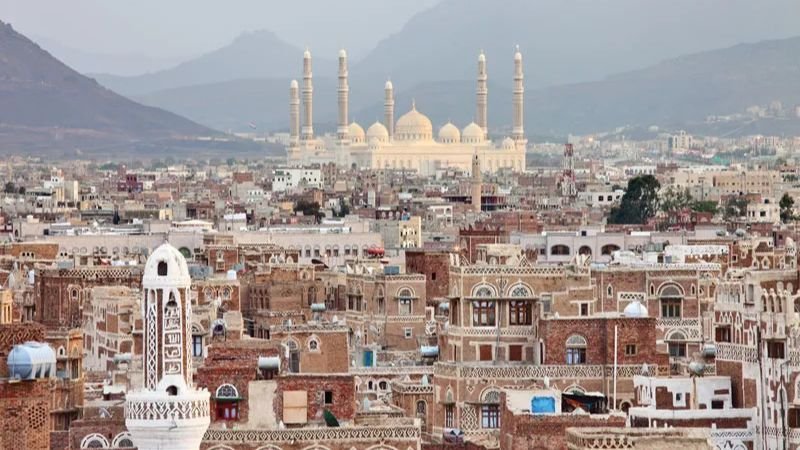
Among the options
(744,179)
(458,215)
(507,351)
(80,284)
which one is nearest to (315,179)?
(744,179)

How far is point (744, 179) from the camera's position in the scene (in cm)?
15900

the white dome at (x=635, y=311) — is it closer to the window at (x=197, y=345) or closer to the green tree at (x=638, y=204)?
the window at (x=197, y=345)

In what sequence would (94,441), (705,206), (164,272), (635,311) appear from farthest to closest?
(705,206) → (635,311) → (94,441) → (164,272)

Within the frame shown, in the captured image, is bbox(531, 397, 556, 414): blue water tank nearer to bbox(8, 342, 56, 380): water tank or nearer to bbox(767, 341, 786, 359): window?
bbox(767, 341, 786, 359): window

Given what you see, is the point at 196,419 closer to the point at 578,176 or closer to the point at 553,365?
the point at 553,365

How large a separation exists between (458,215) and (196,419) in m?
100

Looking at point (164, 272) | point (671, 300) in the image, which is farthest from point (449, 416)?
point (164, 272)

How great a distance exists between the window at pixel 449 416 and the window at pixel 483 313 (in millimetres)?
2496

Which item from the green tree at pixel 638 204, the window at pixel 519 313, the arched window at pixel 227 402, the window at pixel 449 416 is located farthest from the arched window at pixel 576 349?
the green tree at pixel 638 204

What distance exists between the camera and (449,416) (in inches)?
1468

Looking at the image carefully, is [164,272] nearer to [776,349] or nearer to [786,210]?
[776,349]

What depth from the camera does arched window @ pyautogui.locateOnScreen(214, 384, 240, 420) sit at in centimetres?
3064

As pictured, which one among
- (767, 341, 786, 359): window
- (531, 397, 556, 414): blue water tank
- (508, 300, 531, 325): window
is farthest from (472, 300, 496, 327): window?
(531, 397, 556, 414): blue water tank

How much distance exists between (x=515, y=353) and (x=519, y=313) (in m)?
0.81
